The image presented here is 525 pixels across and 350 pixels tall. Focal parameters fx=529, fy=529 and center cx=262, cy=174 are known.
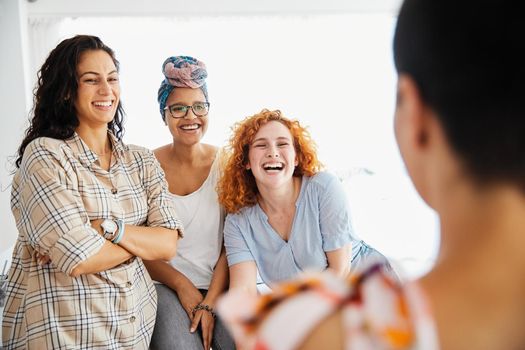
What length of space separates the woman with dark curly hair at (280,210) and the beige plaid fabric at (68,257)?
403 mm

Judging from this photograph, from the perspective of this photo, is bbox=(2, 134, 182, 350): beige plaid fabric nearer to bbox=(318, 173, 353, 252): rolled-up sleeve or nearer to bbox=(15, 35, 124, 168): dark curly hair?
bbox=(15, 35, 124, 168): dark curly hair

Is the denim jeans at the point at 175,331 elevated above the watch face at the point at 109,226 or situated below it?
below

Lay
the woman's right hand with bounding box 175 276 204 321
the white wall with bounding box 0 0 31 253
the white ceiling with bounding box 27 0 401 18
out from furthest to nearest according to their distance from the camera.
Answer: the white ceiling with bounding box 27 0 401 18, the white wall with bounding box 0 0 31 253, the woman's right hand with bounding box 175 276 204 321

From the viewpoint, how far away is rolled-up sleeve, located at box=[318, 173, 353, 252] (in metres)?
1.95

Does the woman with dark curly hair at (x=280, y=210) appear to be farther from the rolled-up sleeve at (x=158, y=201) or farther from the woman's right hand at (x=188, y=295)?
the rolled-up sleeve at (x=158, y=201)

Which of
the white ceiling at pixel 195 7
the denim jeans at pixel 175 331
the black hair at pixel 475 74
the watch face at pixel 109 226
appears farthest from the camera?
the white ceiling at pixel 195 7

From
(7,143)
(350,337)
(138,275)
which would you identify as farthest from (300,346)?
(7,143)

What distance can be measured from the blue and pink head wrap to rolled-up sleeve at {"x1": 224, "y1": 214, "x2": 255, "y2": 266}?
580mm

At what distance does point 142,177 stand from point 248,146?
0.53m

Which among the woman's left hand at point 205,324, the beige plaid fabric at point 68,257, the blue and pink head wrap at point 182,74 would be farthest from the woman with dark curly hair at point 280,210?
the beige plaid fabric at point 68,257

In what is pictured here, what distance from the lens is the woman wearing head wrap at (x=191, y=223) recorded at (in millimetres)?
1902

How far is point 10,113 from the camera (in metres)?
3.46

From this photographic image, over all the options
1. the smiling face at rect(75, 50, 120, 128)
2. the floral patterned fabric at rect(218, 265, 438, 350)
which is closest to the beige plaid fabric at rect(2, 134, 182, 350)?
the smiling face at rect(75, 50, 120, 128)

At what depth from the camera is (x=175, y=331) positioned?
1826 millimetres
